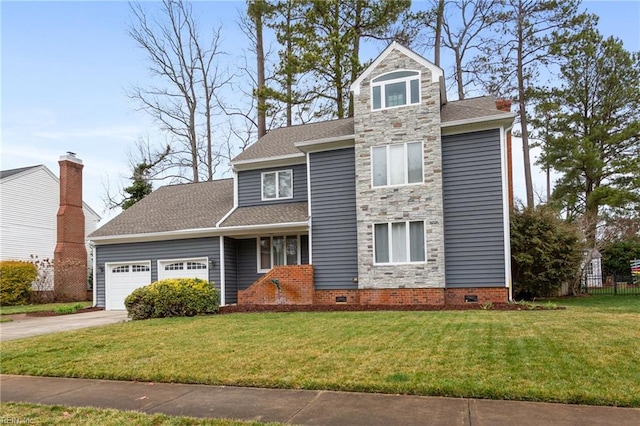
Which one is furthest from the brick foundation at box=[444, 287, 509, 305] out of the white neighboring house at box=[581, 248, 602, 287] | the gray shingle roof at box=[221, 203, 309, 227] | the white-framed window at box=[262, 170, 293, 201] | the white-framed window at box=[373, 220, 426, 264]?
the white-framed window at box=[262, 170, 293, 201]

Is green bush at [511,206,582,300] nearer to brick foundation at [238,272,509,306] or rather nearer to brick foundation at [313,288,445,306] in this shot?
brick foundation at [313,288,445,306]

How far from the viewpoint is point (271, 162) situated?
1761 centimetres

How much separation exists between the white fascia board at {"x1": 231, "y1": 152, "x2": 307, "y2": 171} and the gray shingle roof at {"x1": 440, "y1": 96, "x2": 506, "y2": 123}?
5.27 meters

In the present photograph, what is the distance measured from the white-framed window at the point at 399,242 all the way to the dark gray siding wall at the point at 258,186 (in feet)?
12.6

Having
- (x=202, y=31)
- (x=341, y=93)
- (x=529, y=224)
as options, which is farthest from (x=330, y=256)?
(x=202, y=31)

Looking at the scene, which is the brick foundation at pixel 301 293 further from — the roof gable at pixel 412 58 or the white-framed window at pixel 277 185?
the roof gable at pixel 412 58

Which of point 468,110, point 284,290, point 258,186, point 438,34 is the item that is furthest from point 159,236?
point 438,34

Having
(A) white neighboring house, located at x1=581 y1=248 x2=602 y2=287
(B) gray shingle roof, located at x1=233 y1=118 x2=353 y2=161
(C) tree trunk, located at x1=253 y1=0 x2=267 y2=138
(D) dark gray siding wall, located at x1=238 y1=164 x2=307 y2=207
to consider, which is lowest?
(A) white neighboring house, located at x1=581 y1=248 x2=602 y2=287

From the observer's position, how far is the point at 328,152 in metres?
15.9

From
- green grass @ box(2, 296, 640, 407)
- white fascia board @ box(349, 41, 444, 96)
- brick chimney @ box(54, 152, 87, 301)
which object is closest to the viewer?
green grass @ box(2, 296, 640, 407)

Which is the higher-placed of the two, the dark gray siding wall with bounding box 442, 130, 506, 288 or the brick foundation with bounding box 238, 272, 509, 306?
the dark gray siding wall with bounding box 442, 130, 506, 288

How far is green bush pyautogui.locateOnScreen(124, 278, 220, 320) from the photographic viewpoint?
1309 cm

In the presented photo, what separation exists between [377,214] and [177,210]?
30.9 feet

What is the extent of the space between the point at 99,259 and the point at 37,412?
15676 millimetres
